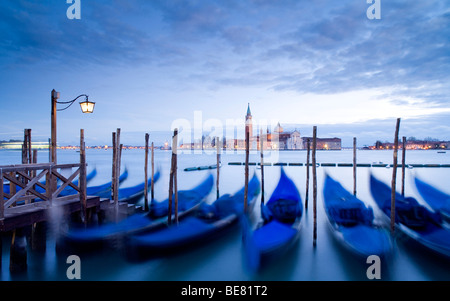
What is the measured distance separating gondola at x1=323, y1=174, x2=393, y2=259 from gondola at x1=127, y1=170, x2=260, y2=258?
1951mm

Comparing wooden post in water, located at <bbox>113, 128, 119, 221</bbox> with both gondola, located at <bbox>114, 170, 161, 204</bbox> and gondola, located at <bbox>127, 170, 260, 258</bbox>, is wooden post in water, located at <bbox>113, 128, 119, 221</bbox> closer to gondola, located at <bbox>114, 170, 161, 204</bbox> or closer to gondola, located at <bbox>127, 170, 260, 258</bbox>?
gondola, located at <bbox>127, 170, 260, 258</bbox>

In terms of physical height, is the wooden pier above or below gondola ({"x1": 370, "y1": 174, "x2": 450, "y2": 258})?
above

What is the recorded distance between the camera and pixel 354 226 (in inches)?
195

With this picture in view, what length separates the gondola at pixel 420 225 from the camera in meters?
4.20

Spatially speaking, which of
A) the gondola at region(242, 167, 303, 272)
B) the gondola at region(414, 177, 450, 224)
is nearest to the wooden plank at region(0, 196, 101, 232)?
the gondola at region(242, 167, 303, 272)

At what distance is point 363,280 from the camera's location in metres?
3.84

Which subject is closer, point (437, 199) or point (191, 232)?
point (191, 232)

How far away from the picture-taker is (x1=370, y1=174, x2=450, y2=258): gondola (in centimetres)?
420

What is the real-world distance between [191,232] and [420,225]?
14.1 ft

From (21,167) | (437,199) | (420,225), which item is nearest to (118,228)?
(21,167)

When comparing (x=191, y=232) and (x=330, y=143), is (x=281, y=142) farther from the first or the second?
(x=191, y=232)

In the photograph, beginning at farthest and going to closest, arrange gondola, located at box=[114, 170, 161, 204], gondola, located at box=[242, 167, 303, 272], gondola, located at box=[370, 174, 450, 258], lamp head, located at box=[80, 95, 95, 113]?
gondola, located at box=[114, 170, 161, 204]
lamp head, located at box=[80, 95, 95, 113]
gondola, located at box=[370, 174, 450, 258]
gondola, located at box=[242, 167, 303, 272]

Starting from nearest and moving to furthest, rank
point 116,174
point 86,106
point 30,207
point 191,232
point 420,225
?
point 30,207 < point 191,232 < point 86,106 < point 420,225 < point 116,174
